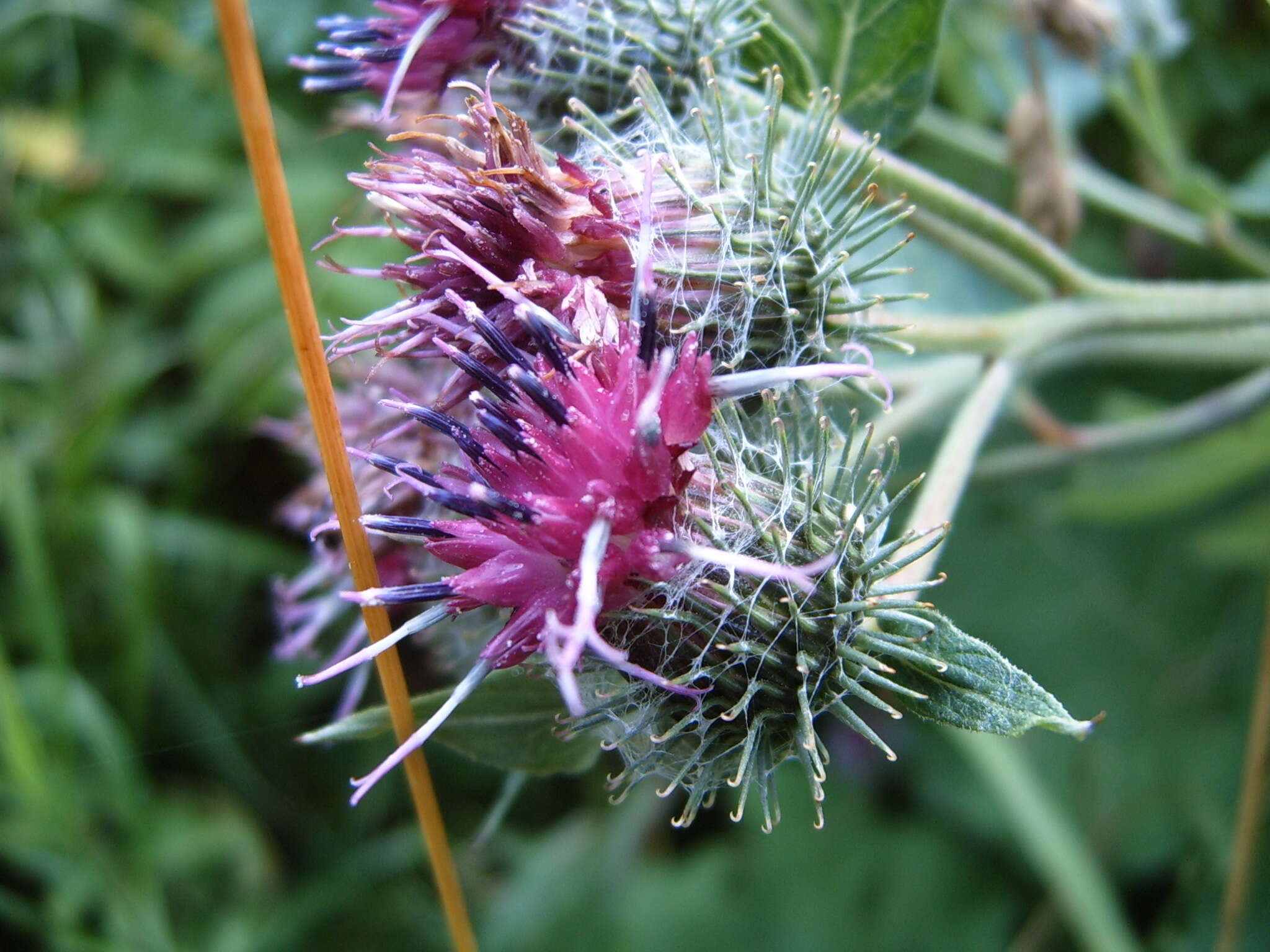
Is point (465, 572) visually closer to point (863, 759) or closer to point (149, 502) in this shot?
point (863, 759)

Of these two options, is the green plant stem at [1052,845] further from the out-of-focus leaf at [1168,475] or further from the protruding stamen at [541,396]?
the protruding stamen at [541,396]

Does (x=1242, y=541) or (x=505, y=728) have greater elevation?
(x=505, y=728)

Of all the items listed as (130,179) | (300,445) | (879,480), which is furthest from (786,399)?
(130,179)

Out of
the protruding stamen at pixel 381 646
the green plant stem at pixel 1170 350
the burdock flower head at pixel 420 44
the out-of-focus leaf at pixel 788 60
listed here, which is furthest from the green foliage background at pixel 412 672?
the protruding stamen at pixel 381 646

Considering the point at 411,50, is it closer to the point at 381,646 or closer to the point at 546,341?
the point at 546,341

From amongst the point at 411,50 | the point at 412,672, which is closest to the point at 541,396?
the point at 411,50

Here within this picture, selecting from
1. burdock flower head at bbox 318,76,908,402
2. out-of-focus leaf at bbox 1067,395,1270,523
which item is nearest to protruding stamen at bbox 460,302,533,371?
burdock flower head at bbox 318,76,908,402
